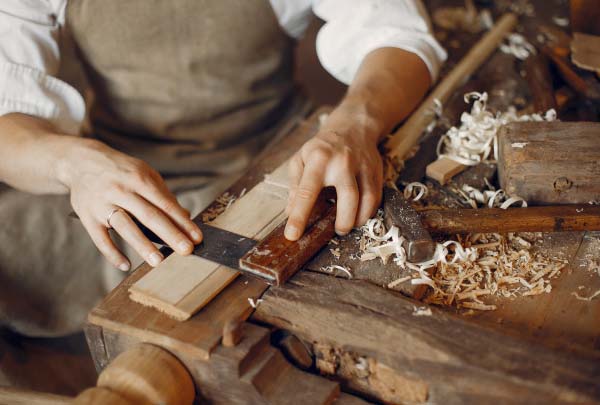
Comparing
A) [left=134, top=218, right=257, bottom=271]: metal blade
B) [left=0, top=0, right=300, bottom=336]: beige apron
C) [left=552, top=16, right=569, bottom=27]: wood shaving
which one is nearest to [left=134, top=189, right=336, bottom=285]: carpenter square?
[left=134, top=218, right=257, bottom=271]: metal blade

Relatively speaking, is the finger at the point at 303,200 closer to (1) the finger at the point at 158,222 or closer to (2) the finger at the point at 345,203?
(2) the finger at the point at 345,203

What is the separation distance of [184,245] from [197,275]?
0.06 m

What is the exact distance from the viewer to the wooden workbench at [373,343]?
777mm

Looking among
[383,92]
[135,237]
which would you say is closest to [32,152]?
[135,237]

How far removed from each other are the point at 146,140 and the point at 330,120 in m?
0.66

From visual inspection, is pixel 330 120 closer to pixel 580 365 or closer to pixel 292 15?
pixel 292 15

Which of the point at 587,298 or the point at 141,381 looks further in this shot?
the point at 587,298

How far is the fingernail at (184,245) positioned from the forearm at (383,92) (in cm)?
39

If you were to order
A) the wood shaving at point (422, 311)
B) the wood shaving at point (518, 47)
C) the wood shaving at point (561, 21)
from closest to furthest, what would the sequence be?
the wood shaving at point (422, 311) → the wood shaving at point (518, 47) → the wood shaving at point (561, 21)

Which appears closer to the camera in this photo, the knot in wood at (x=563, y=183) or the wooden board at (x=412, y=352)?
the wooden board at (x=412, y=352)

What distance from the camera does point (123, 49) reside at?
1.45 m

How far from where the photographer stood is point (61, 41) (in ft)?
4.90

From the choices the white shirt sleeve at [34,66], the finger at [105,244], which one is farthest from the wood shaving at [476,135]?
the white shirt sleeve at [34,66]

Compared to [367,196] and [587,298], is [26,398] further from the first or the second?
[587,298]
